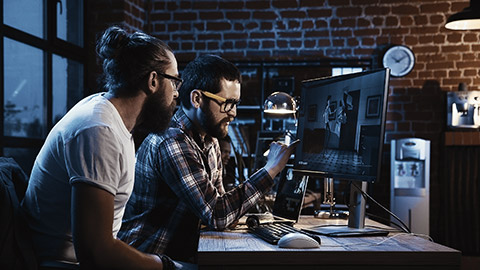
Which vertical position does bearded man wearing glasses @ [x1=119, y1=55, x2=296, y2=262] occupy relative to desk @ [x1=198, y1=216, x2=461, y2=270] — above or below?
above

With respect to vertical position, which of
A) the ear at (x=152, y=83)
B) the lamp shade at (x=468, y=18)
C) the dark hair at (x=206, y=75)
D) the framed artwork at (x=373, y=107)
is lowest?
the framed artwork at (x=373, y=107)

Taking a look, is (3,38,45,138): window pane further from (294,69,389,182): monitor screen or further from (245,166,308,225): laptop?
(294,69,389,182): monitor screen

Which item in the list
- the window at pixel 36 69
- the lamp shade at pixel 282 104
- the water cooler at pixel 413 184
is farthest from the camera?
the water cooler at pixel 413 184

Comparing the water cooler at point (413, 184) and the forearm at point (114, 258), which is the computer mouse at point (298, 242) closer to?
the forearm at point (114, 258)

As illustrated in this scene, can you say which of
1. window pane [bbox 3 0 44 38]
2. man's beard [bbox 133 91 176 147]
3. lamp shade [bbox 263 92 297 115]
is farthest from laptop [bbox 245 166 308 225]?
window pane [bbox 3 0 44 38]

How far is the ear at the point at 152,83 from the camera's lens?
142cm

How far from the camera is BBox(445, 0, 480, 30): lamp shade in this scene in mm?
3457

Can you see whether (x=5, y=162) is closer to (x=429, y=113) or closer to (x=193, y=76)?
(x=193, y=76)

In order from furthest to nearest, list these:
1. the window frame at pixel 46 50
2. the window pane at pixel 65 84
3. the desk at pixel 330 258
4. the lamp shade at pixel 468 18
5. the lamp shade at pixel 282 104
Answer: the window pane at pixel 65 84, the lamp shade at pixel 468 18, the window frame at pixel 46 50, the lamp shade at pixel 282 104, the desk at pixel 330 258

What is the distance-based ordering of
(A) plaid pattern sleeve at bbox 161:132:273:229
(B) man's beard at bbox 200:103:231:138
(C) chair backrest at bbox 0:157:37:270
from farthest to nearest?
(B) man's beard at bbox 200:103:231:138 → (A) plaid pattern sleeve at bbox 161:132:273:229 → (C) chair backrest at bbox 0:157:37:270

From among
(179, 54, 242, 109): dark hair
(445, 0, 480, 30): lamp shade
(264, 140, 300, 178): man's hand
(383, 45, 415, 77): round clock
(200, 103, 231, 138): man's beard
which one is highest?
(445, 0, 480, 30): lamp shade

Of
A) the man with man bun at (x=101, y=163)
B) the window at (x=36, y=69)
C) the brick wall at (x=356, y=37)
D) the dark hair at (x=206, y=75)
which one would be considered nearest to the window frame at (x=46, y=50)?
the window at (x=36, y=69)

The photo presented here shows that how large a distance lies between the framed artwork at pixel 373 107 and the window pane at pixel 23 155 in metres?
2.75

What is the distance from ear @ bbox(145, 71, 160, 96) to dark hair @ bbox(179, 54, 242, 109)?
0.45 metres
